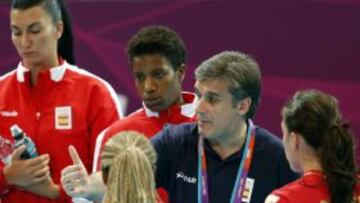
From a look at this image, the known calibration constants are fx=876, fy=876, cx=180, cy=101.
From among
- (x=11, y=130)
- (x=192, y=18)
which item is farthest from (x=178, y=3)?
(x=11, y=130)

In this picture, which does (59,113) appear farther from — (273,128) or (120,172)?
(273,128)

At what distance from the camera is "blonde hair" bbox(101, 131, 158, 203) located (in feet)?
8.29

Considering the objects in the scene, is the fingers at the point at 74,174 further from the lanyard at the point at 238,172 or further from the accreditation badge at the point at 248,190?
the accreditation badge at the point at 248,190

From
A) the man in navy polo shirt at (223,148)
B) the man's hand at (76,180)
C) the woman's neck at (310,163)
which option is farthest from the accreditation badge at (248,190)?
the man's hand at (76,180)

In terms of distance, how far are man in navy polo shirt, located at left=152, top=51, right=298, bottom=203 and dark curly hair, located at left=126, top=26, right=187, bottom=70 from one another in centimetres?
41

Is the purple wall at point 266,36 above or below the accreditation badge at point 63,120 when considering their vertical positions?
above

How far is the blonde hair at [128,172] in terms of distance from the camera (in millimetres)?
2527

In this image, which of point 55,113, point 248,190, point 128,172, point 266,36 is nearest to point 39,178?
point 55,113

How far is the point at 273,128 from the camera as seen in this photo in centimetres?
503

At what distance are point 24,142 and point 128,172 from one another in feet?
3.42

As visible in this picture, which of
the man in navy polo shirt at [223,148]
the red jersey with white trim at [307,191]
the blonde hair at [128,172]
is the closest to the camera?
the blonde hair at [128,172]

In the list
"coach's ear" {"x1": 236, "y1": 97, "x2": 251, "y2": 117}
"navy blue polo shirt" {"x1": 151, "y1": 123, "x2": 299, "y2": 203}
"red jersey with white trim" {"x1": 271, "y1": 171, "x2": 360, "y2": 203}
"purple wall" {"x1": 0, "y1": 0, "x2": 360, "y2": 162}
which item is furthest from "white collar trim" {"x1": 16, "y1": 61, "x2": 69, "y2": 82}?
"purple wall" {"x1": 0, "y1": 0, "x2": 360, "y2": 162}

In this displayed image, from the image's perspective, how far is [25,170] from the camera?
11.4ft

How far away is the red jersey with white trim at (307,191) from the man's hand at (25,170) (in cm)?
107
